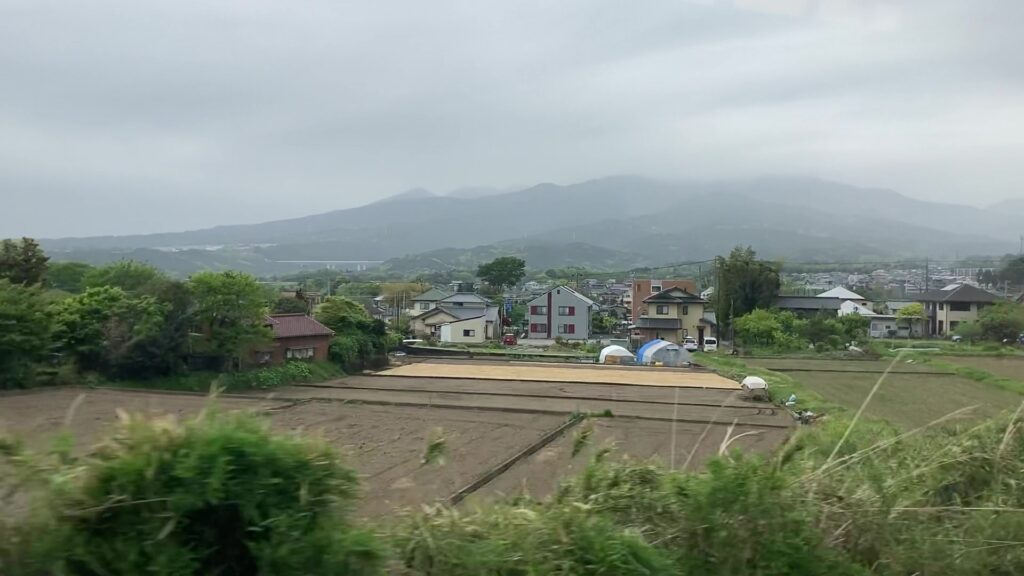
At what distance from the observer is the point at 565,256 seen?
159 meters

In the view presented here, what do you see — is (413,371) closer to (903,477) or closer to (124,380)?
(124,380)

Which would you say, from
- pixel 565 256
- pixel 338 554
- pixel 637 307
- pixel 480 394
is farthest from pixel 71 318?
pixel 565 256

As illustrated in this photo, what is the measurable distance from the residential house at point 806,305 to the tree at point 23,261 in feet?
107

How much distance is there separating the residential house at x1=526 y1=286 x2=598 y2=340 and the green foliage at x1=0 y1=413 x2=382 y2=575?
121 ft

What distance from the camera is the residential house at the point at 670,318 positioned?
3694 cm

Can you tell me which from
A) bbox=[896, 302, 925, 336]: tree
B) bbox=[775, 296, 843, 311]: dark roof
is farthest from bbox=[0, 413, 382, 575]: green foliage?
bbox=[896, 302, 925, 336]: tree

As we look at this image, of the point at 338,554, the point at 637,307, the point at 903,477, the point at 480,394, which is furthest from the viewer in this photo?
the point at 637,307

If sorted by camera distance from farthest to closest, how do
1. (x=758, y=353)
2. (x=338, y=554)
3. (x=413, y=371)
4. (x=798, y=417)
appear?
1. (x=758, y=353)
2. (x=413, y=371)
3. (x=798, y=417)
4. (x=338, y=554)

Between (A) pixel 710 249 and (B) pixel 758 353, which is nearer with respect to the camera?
(B) pixel 758 353

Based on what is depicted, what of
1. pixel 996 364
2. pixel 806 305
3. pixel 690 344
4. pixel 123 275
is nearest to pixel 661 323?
pixel 690 344

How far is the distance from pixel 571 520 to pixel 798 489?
3.54 ft

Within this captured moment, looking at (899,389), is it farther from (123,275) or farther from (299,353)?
(123,275)

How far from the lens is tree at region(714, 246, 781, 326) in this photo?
122 ft

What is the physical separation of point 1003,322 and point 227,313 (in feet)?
106
